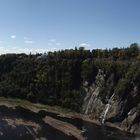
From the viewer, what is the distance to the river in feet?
317

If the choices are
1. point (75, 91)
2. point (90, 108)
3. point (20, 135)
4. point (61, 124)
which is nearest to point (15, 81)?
point (75, 91)

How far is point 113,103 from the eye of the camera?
125125mm

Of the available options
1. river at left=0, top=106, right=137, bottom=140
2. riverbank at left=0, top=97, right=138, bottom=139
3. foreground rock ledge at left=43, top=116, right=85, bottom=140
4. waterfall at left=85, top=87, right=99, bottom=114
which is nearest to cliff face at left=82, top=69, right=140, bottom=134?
waterfall at left=85, top=87, right=99, bottom=114

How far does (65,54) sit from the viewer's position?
542ft

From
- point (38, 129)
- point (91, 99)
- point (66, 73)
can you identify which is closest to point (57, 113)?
point (91, 99)

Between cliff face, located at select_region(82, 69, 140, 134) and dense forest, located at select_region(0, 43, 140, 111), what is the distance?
1.95 feet

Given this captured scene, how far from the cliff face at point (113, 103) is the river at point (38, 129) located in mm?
6564

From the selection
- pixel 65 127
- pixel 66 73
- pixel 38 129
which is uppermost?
pixel 66 73

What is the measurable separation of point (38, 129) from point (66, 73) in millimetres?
50136

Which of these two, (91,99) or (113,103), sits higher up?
(113,103)

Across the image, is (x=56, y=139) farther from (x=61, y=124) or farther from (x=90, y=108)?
(x=90, y=108)

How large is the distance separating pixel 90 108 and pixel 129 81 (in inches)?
732

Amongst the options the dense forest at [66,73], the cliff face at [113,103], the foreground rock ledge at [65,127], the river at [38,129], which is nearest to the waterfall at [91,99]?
the cliff face at [113,103]

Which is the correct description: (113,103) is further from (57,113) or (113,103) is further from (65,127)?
(65,127)
